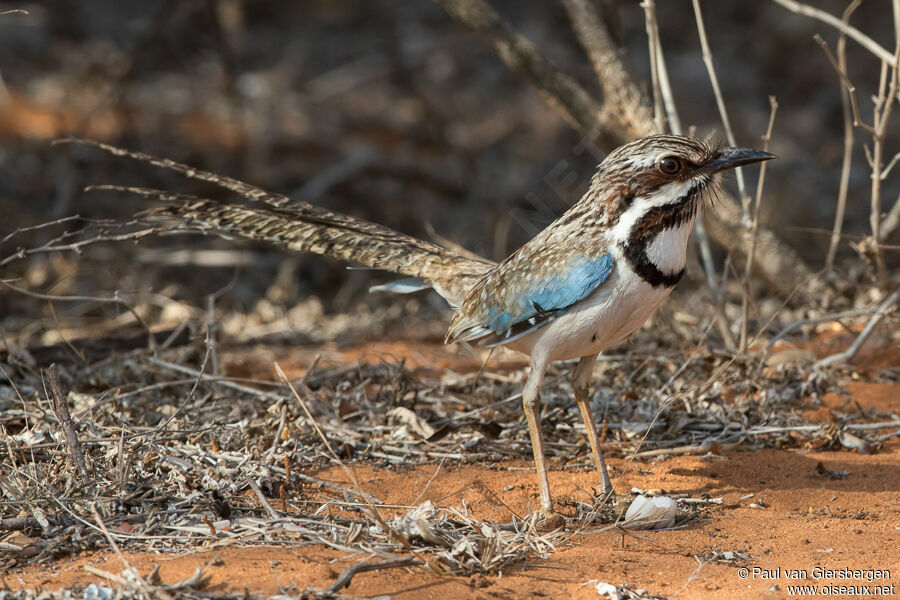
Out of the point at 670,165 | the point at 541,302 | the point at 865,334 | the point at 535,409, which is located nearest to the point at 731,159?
the point at 670,165

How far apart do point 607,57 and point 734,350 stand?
2.12 m

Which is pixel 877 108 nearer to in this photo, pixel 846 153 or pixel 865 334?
pixel 846 153

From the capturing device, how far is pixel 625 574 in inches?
149

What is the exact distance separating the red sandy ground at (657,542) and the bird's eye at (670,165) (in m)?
1.46

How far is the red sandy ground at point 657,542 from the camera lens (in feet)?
→ 11.9

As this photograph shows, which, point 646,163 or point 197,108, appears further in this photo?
point 197,108

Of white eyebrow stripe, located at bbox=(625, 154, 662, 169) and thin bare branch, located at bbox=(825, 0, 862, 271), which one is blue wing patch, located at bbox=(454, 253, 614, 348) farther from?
thin bare branch, located at bbox=(825, 0, 862, 271)

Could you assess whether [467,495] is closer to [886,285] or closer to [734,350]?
[734,350]

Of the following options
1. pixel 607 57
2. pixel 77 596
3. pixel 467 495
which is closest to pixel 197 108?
pixel 607 57

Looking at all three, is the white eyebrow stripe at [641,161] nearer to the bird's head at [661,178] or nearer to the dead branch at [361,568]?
the bird's head at [661,178]

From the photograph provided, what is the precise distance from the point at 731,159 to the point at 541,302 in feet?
3.57

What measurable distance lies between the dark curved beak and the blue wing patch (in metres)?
0.63

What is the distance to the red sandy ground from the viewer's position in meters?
3.62

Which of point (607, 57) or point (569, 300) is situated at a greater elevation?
point (607, 57)
